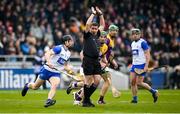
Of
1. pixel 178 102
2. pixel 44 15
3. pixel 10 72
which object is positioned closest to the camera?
pixel 178 102

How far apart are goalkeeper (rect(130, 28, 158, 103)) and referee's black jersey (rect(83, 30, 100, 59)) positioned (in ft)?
8.61

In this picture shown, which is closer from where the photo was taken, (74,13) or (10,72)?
(10,72)

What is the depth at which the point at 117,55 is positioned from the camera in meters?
35.4

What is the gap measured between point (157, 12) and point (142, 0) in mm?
1194

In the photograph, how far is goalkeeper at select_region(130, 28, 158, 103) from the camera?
72.0 feet

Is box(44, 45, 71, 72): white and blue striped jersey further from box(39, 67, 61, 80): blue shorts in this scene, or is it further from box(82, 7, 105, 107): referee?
box(82, 7, 105, 107): referee

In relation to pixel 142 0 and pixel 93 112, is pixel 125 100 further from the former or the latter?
pixel 142 0

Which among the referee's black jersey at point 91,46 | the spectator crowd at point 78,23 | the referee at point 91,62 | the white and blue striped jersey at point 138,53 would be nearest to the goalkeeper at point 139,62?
the white and blue striped jersey at point 138,53

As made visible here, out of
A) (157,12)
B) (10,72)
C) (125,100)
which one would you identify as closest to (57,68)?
(125,100)

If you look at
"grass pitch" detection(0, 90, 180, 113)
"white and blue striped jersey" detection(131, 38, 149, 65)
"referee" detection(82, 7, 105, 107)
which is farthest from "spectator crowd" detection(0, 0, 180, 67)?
"referee" detection(82, 7, 105, 107)

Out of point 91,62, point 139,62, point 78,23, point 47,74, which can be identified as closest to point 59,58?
point 47,74

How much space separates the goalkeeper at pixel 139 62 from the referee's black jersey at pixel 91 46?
8.61ft

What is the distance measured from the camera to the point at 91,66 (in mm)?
19562

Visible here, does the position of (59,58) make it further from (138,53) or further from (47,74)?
(138,53)
